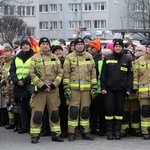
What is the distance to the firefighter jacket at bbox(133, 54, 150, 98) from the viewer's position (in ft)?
34.3

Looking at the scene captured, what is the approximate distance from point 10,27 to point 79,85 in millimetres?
55041

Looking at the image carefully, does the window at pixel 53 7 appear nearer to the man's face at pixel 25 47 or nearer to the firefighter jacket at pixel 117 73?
the man's face at pixel 25 47

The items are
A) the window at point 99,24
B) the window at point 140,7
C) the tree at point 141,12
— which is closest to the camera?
the tree at point 141,12

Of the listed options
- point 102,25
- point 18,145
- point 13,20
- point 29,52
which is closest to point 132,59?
point 29,52

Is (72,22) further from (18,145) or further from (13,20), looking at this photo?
(18,145)

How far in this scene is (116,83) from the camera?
10.4m

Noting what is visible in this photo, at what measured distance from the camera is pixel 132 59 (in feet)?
36.8

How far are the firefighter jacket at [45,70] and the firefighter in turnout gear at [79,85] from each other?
24cm

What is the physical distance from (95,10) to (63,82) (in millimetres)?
71932

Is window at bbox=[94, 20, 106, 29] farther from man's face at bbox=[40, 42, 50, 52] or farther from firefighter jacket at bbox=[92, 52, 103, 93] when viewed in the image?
man's face at bbox=[40, 42, 50, 52]

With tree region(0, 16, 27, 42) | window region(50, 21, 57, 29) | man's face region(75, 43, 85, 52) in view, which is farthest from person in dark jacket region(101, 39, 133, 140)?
window region(50, 21, 57, 29)

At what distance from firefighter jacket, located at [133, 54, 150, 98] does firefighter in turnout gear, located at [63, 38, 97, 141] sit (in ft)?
2.95

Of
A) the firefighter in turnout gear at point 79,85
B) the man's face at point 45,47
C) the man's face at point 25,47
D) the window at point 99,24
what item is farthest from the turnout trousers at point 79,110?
the window at point 99,24

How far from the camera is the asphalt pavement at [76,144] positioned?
9.68 m
